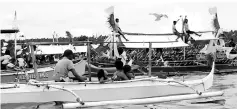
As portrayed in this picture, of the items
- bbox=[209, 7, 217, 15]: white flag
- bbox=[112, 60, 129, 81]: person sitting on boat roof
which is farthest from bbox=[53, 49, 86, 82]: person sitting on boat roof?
bbox=[209, 7, 217, 15]: white flag

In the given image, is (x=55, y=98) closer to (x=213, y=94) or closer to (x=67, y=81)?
(x=67, y=81)

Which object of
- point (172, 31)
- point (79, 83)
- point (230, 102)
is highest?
point (172, 31)

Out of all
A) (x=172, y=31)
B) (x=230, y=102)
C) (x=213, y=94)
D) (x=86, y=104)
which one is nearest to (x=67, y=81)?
(x=86, y=104)

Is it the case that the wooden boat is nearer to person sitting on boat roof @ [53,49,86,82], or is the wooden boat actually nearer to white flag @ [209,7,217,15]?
person sitting on boat roof @ [53,49,86,82]

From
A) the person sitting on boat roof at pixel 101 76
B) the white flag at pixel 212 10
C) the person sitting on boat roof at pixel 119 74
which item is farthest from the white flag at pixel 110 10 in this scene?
the white flag at pixel 212 10

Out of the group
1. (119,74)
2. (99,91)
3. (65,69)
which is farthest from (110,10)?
(99,91)

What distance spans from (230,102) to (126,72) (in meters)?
3.76

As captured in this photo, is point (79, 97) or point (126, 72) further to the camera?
point (126, 72)

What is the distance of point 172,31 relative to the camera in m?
20.2

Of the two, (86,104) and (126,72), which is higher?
(126,72)

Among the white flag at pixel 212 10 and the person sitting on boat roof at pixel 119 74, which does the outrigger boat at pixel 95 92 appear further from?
the white flag at pixel 212 10

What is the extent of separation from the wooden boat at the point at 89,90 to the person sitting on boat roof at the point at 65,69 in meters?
0.33

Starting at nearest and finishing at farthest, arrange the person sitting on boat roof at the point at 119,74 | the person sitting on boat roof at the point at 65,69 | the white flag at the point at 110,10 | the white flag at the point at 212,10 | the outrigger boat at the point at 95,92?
the outrigger boat at the point at 95,92 < the person sitting on boat roof at the point at 65,69 < the person sitting on boat roof at the point at 119,74 < the white flag at the point at 110,10 < the white flag at the point at 212,10

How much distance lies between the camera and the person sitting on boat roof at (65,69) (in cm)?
957
